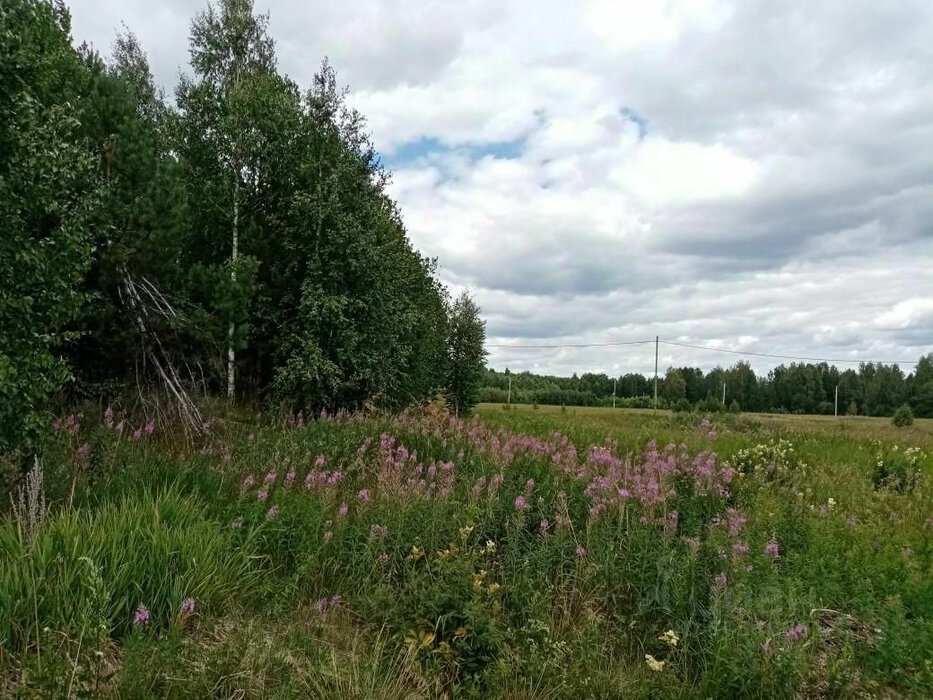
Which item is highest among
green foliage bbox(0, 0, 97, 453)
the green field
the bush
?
green foliage bbox(0, 0, 97, 453)

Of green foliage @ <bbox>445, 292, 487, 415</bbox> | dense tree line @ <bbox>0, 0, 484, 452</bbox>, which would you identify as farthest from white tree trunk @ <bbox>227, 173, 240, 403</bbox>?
green foliage @ <bbox>445, 292, 487, 415</bbox>

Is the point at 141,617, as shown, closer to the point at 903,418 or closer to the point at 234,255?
the point at 234,255

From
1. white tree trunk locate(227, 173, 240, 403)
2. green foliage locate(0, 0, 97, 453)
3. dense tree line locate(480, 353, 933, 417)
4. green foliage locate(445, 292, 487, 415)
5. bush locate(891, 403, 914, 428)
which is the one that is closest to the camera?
green foliage locate(0, 0, 97, 453)

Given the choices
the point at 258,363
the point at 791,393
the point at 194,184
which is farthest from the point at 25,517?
the point at 791,393

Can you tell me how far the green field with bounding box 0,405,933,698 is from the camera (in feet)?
9.21

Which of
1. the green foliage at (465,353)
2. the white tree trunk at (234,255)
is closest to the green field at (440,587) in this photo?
the white tree trunk at (234,255)

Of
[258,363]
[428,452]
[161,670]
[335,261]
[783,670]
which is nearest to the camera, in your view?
[161,670]

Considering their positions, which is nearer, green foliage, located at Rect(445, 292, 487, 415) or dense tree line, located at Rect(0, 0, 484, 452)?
dense tree line, located at Rect(0, 0, 484, 452)

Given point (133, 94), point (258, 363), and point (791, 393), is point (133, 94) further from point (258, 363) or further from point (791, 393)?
point (791, 393)

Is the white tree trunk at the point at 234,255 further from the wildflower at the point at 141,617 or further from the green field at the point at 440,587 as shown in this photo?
the wildflower at the point at 141,617

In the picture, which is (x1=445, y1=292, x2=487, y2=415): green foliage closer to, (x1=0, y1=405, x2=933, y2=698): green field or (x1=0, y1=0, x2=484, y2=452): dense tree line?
(x1=0, y1=0, x2=484, y2=452): dense tree line

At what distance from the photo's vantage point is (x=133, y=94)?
32.2ft

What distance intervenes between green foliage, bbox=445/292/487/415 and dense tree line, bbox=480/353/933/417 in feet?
118

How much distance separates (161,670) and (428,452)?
4.79 meters
